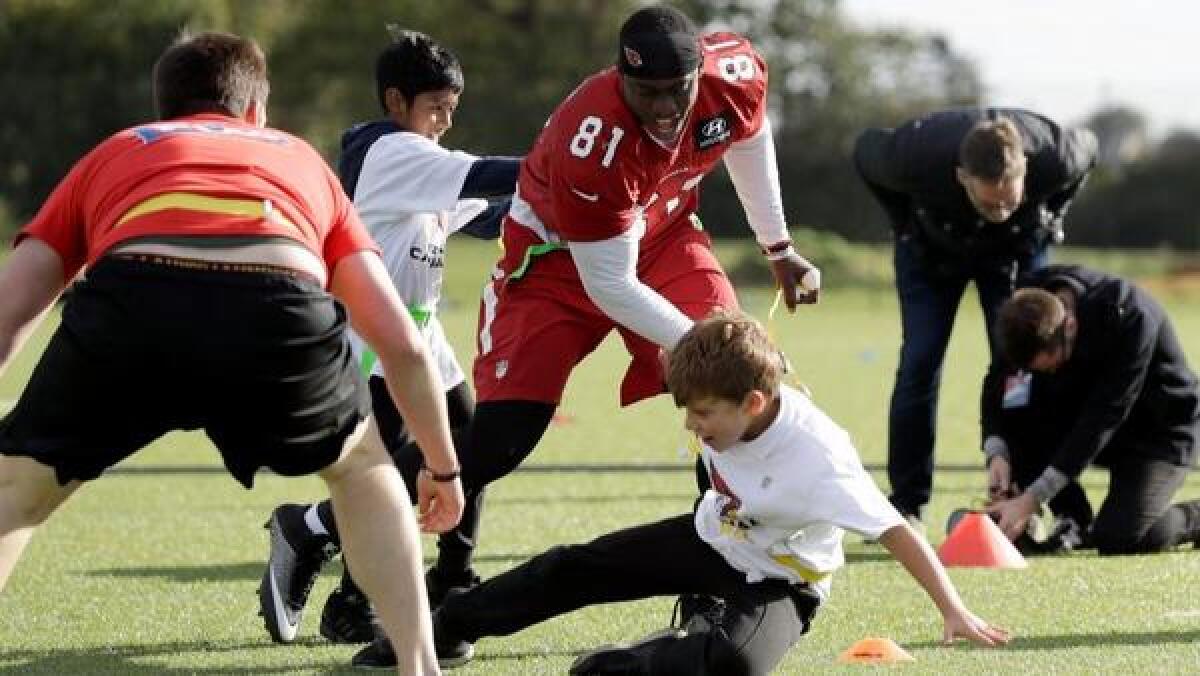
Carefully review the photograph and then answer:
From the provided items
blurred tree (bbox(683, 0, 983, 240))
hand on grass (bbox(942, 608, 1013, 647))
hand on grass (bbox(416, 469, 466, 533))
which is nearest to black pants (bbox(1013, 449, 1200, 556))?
hand on grass (bbox(942, 608, 1013, 647))

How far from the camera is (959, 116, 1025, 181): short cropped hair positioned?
26.0 ft

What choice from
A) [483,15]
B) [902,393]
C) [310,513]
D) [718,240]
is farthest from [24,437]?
[483,15]

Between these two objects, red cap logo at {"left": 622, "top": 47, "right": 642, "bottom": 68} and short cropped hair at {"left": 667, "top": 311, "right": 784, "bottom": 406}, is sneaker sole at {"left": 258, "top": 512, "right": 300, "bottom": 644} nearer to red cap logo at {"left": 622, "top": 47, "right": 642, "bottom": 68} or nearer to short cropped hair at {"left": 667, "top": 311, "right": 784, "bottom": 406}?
short cropped hair at {"left": 667, "top": 311, "right": 784, "bottom": 406}

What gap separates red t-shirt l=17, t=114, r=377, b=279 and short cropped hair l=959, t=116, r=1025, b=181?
12.5 feet

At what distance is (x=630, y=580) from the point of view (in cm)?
549

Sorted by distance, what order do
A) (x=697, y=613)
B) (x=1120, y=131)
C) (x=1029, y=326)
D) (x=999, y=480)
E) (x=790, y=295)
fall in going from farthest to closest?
1. (x=1120, y=131)
2. (x=999, y=480)
3. (x=1029, y=326)
4. (x=790, y=295)
5. (x=697, y=613)

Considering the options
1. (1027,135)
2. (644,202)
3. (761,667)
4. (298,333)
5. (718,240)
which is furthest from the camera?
(718,240)

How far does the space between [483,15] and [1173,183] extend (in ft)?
59.2

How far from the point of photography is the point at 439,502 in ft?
15.9

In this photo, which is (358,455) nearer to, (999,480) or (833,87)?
(999,480)

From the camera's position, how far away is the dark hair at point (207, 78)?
478 cm

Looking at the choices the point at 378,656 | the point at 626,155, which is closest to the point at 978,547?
the point at 626,155

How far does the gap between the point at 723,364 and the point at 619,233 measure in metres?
0.95

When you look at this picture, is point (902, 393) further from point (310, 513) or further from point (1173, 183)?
point (1173, 183)
